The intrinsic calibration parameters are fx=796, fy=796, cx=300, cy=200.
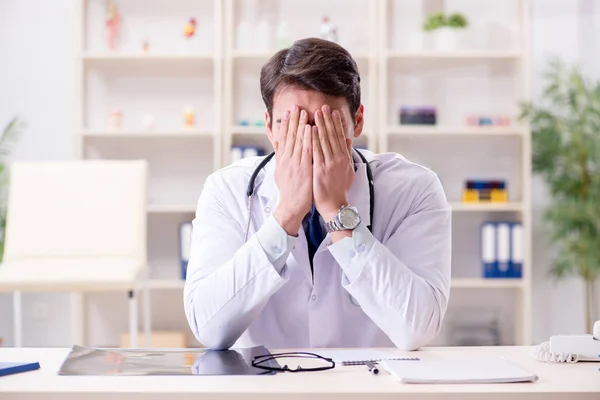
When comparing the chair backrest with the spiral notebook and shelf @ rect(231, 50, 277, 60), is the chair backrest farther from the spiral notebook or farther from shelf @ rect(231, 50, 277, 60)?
the spiral notebook

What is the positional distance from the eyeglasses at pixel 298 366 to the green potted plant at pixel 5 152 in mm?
3119

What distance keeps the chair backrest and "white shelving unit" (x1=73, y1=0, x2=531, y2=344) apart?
2.74 feet

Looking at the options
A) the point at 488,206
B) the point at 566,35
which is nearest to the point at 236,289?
the point at 488,206

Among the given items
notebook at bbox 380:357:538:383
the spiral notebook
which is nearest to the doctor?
the spiral notebook

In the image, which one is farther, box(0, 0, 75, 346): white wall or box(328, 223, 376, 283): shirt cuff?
box(0, 0, 75, 346): white wall

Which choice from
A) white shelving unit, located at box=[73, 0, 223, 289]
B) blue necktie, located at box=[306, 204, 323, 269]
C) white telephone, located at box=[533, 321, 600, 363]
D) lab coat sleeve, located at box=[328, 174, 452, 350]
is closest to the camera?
white telephone, located at box=[533, 321, 600, 363]

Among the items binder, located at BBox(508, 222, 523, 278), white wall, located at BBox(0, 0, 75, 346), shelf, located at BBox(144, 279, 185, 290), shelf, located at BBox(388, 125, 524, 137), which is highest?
white wall, located at BBox(0, 0, 75, 346)

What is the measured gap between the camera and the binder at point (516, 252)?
13.6 ft

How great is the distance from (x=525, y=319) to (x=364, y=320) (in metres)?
2.75

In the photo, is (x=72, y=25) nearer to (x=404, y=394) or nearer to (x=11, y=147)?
(x=11, y=147)

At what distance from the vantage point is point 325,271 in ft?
5.46

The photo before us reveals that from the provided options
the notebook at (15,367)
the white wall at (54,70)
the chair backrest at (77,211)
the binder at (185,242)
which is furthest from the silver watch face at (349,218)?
the white wall at (54,70)

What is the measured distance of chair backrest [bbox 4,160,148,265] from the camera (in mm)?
3396

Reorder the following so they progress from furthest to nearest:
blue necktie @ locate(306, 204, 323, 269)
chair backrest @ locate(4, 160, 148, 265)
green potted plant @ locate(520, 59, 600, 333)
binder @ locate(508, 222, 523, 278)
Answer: binder @ locate(508, 222, 523, 278) < green potted plant @ locate(520, 59, 600, 333) < chair backrest @ locate(4, 160, 148, 265) < blue necktie @ locate(306, 204, 323, 269)
